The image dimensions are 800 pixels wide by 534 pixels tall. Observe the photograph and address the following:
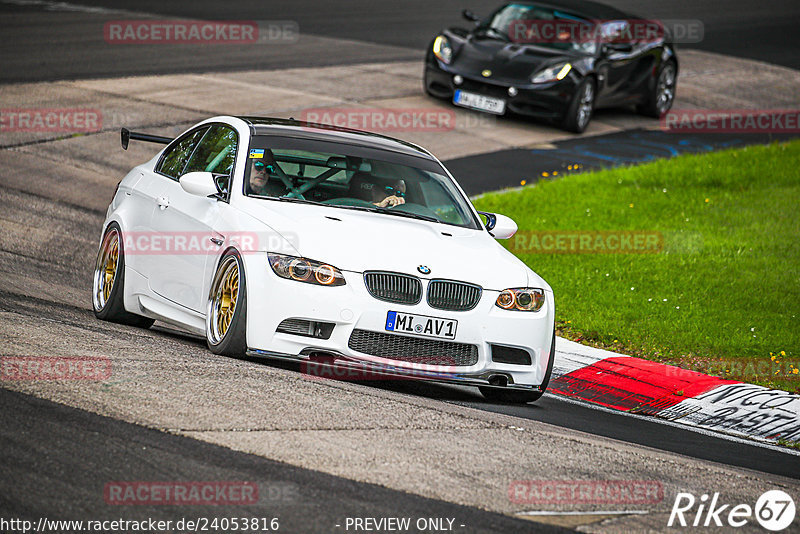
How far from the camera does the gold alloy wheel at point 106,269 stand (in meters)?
8.90

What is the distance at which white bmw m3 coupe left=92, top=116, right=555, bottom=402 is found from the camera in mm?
7184

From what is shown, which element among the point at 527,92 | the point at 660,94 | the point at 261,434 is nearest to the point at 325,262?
the point at 261,434

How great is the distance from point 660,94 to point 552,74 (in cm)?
361

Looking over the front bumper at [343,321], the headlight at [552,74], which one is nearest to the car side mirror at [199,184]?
the front bumper at [343,321]

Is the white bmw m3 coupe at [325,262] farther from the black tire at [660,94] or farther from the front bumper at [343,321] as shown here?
the black tire at [660,94]

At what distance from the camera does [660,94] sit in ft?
70.4

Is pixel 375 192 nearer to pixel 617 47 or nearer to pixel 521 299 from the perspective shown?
pixel 521 299

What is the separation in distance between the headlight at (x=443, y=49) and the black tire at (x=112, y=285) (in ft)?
35.4

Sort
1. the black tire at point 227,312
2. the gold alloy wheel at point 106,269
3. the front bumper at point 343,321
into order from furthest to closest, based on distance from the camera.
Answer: the gold alloy wheel at point 106,269 → the black tire at point 227,312 → the front bumper at point 343,321

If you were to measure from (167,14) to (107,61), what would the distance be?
6.15 metres

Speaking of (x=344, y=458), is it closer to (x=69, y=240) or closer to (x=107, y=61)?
(x=69, y=240)

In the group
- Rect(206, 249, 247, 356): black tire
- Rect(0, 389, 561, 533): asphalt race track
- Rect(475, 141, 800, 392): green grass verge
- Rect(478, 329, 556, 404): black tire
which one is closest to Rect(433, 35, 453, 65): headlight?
Rect(475, 141, 800, 392): green grass verge

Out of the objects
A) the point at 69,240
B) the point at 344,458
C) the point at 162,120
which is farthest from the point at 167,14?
the point at 344,458

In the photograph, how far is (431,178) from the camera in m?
8.83
